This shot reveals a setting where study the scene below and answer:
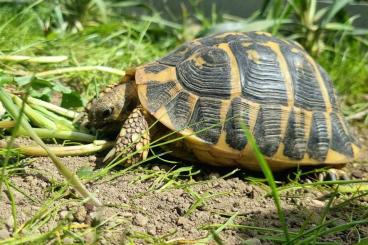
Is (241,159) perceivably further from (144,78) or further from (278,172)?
(144,78)

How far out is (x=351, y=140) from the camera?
3.26 meters

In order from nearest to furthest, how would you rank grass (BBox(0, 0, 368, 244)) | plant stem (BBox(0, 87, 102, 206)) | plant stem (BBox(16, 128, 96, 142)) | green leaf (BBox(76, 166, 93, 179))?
plant stem (BBox(0, 87, 102, 206))
grass (BBox(0, 0, 368, 244))
green leaf (BBox(76, 166, 93, 179))
plant stem (BBox(16, 128, 96, 142))

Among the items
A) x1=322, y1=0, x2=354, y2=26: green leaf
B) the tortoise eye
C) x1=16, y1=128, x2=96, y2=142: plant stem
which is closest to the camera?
x1=16, y1=128, x2=96, y2=142: plant stem

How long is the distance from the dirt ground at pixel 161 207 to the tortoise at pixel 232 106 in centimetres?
18

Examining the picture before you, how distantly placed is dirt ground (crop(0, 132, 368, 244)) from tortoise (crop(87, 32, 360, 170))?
0.60 ft

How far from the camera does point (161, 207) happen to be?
2377 mm

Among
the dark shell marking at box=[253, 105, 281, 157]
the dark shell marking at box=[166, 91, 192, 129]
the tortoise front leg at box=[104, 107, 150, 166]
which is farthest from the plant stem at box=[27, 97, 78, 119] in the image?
the dark shell marking at box=[253, 105, 281, 157]

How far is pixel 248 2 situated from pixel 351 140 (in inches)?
127

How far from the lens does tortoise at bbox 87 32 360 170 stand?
2.80m

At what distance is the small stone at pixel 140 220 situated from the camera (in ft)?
7.14

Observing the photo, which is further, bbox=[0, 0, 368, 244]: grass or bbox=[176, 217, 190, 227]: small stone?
bbox=[176, 217, 190, 227]: small stone

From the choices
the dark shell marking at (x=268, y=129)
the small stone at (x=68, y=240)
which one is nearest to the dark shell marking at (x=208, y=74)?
the dark shell marking at (x=268, y=129)

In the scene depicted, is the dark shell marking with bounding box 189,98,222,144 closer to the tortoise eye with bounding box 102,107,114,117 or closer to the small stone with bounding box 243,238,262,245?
the tortoise eye with bounding box 102,107,114,117

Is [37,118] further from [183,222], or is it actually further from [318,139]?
[318,139]
